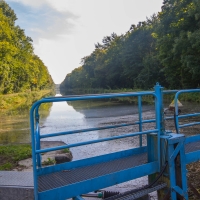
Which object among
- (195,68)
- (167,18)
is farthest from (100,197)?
(167,18)

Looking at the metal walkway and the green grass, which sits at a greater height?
the metal walkway

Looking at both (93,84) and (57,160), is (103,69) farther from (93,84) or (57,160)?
(57,160)

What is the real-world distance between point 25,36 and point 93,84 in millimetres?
23557

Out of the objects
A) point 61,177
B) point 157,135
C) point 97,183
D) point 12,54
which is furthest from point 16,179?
point 12,54

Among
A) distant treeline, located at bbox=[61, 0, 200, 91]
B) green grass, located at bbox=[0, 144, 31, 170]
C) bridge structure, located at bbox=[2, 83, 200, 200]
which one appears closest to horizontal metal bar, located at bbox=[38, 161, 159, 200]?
bridge structure, located at bbox=[2, 83, 200, 200]

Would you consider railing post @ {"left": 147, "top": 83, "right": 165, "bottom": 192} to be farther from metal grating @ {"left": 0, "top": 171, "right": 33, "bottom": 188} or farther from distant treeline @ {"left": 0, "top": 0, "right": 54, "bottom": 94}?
distant treeline @ {"left": 0, "top": 0, "right": 54, "bottom": 94}

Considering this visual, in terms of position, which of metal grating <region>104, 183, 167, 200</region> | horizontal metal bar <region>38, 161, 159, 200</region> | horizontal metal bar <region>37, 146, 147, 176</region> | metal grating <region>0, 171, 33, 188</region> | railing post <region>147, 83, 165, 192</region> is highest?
railing post <region>147, 83, 165, 192</region>

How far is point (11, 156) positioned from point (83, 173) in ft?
15.2

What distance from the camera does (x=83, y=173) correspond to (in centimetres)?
409

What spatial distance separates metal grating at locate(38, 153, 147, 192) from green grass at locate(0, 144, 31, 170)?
335 centimetres

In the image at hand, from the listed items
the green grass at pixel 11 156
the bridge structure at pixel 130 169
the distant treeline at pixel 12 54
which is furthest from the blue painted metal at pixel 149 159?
the distant treeline at pixel 12 54

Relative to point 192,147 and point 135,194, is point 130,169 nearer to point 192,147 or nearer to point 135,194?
point 135,194

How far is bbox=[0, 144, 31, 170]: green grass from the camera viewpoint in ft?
23.1

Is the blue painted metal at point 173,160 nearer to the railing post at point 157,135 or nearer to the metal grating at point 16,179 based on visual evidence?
the railing post at point 157,135
